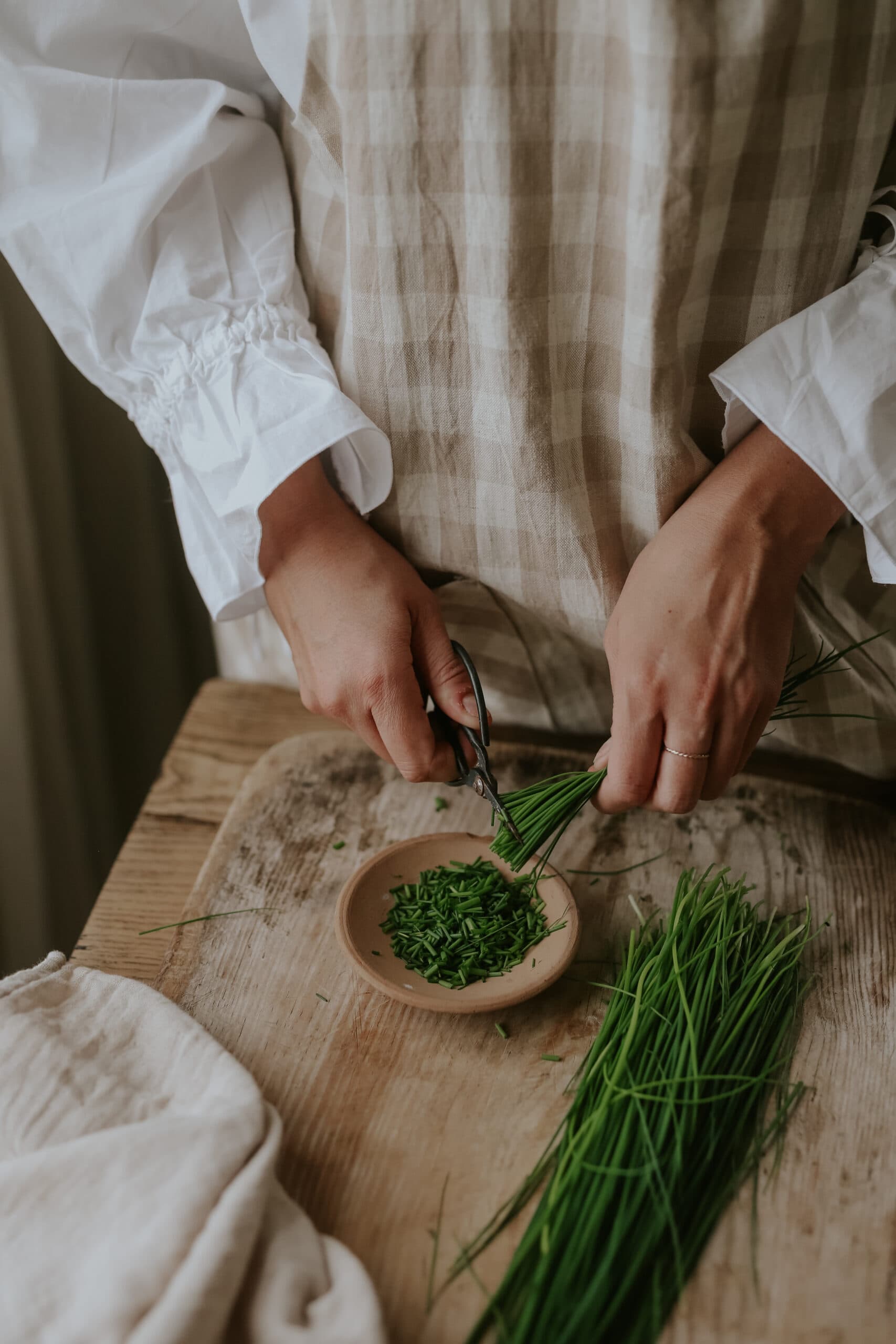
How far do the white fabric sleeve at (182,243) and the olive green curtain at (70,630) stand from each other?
0.49m

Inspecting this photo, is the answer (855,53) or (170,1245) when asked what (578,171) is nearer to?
(855,53)

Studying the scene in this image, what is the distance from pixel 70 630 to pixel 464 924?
3.32 ft

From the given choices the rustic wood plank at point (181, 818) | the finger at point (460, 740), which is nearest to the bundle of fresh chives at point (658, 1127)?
the finger at point (460, 740)

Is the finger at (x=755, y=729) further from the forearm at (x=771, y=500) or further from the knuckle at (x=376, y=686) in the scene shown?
the knuckle at (x=376, y=686)

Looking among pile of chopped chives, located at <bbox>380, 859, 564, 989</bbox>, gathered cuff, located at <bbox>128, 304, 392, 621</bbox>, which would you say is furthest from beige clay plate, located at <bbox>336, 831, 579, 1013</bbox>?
gathered cuff, located at <bbox>128, 304, 392, 621</bbox>

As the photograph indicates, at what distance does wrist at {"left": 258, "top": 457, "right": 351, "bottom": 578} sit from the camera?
1.07 meters

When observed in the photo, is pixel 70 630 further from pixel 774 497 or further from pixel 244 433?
pixel 774 497

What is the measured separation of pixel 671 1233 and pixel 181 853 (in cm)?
70

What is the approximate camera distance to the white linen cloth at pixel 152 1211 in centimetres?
69

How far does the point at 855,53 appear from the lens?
83 centimetres

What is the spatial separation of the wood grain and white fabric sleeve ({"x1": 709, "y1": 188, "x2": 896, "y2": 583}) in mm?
397

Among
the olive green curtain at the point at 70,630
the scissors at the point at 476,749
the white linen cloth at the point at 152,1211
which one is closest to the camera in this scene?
the white linen cloth at the point at 152,1211

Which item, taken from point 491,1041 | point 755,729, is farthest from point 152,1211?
point 755,729

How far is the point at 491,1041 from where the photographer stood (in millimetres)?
942
